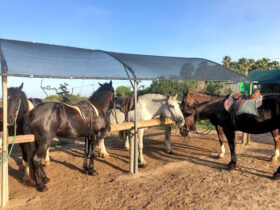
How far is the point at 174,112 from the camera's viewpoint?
5.16 meters

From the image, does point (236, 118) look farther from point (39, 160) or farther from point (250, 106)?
point (39, 160)

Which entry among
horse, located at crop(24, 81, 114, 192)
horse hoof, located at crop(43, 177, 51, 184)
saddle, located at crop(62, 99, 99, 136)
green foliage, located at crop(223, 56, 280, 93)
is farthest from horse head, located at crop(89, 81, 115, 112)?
green foliage, located at crop(223, 56, 280, 93)

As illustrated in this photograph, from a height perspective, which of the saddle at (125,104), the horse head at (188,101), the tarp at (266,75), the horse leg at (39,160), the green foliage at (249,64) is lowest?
the horse leg at (39,160)

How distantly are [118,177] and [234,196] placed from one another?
2441 mm

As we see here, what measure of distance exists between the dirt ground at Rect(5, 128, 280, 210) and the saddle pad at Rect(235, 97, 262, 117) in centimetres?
146

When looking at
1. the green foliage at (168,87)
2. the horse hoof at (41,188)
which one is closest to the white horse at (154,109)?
the horse hoof at (41,188)

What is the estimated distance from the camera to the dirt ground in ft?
10.9

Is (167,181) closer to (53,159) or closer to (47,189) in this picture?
(47,189)

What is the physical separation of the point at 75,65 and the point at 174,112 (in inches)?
109

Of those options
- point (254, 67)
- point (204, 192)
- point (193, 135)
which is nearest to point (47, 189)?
point (204, 192)

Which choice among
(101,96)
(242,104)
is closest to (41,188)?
(101,96)

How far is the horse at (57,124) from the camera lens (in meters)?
3.64

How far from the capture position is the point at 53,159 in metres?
5.91

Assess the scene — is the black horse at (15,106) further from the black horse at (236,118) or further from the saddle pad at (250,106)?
the saddle pad at (250,106)
